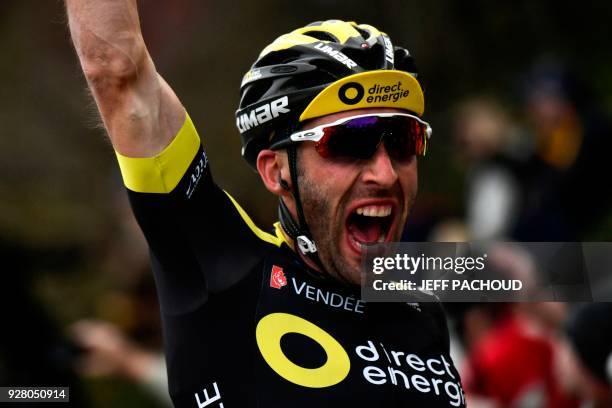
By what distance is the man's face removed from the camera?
393cm

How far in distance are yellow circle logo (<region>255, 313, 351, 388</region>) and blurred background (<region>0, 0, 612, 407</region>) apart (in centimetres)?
92

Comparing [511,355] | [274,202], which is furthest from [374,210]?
[274,202]

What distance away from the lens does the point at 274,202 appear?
37.8ft

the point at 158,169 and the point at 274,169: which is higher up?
the point at 158,169

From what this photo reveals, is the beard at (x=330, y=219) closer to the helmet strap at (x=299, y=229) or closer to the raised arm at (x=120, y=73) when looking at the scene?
the helmet strap at (x=299, y=229)

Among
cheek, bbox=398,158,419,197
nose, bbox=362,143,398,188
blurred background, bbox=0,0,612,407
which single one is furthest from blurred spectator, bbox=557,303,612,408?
nose, bbox=362,143,398,188

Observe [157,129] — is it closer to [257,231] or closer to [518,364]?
[257,231]

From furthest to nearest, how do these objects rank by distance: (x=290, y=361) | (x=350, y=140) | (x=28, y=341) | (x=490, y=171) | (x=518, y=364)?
(x=490, y=171), (x=518, y=364), (x=28, y=341), (x=350, y=140), (x=290, y=361)

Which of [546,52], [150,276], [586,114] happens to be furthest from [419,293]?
[546,52]

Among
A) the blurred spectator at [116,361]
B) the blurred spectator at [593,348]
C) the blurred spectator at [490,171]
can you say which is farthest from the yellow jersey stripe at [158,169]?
the blurred spectator at [490,171]

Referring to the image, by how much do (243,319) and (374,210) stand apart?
0.60 m

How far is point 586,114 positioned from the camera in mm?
8469

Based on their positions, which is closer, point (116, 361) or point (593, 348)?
point (593, 348)

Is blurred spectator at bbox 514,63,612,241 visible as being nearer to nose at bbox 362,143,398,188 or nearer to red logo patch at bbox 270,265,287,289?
nose at bbox 362,143,398,188
